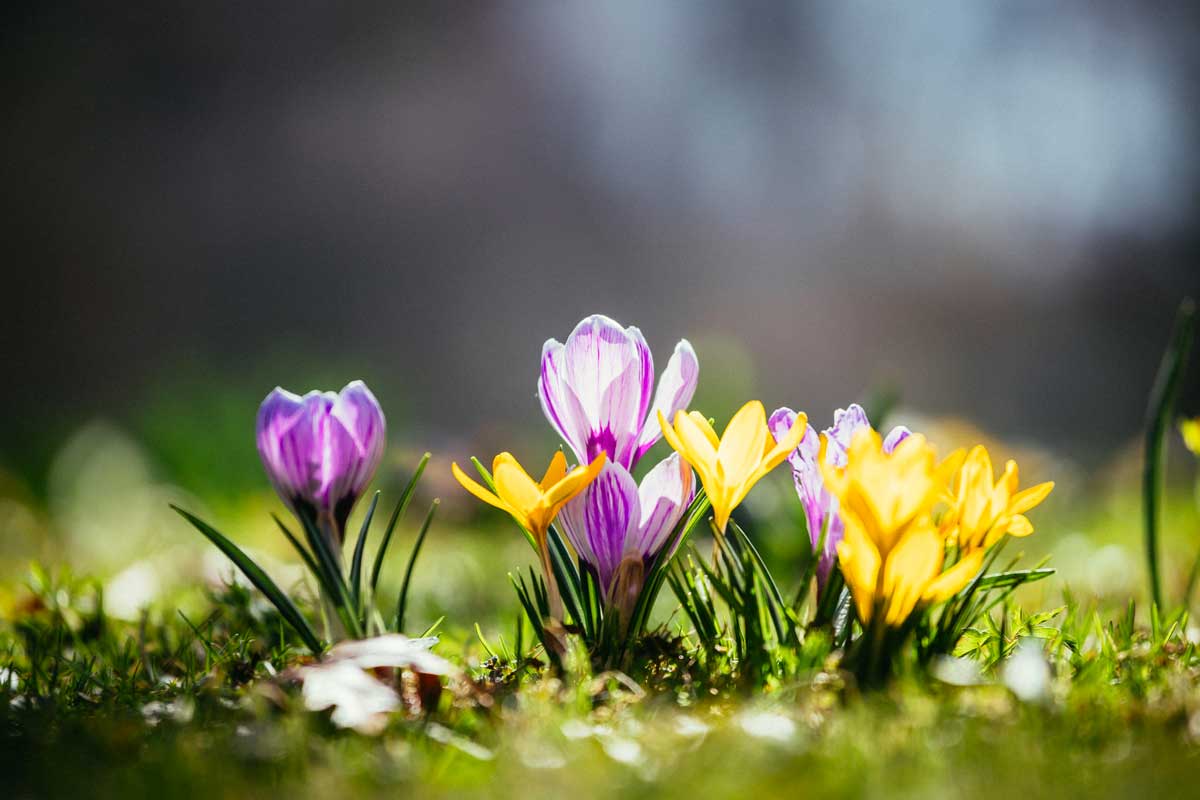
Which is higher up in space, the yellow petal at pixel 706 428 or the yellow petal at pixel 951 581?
the yellow petal at pixel 706 428

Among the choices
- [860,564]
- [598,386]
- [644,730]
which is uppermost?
[598,386]

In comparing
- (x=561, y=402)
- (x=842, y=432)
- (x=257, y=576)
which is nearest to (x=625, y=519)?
(x=561, y=402)

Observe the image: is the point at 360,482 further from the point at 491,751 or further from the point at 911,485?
the point at 911,485

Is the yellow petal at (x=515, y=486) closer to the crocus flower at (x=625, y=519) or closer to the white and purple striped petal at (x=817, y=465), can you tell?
the crocus flower at (x=625, y=519)

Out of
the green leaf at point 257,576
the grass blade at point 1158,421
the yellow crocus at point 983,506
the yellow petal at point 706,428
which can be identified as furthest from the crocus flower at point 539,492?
the grass blade at point 1158,421

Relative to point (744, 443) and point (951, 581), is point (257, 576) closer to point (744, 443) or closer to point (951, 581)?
point (744, 443)
